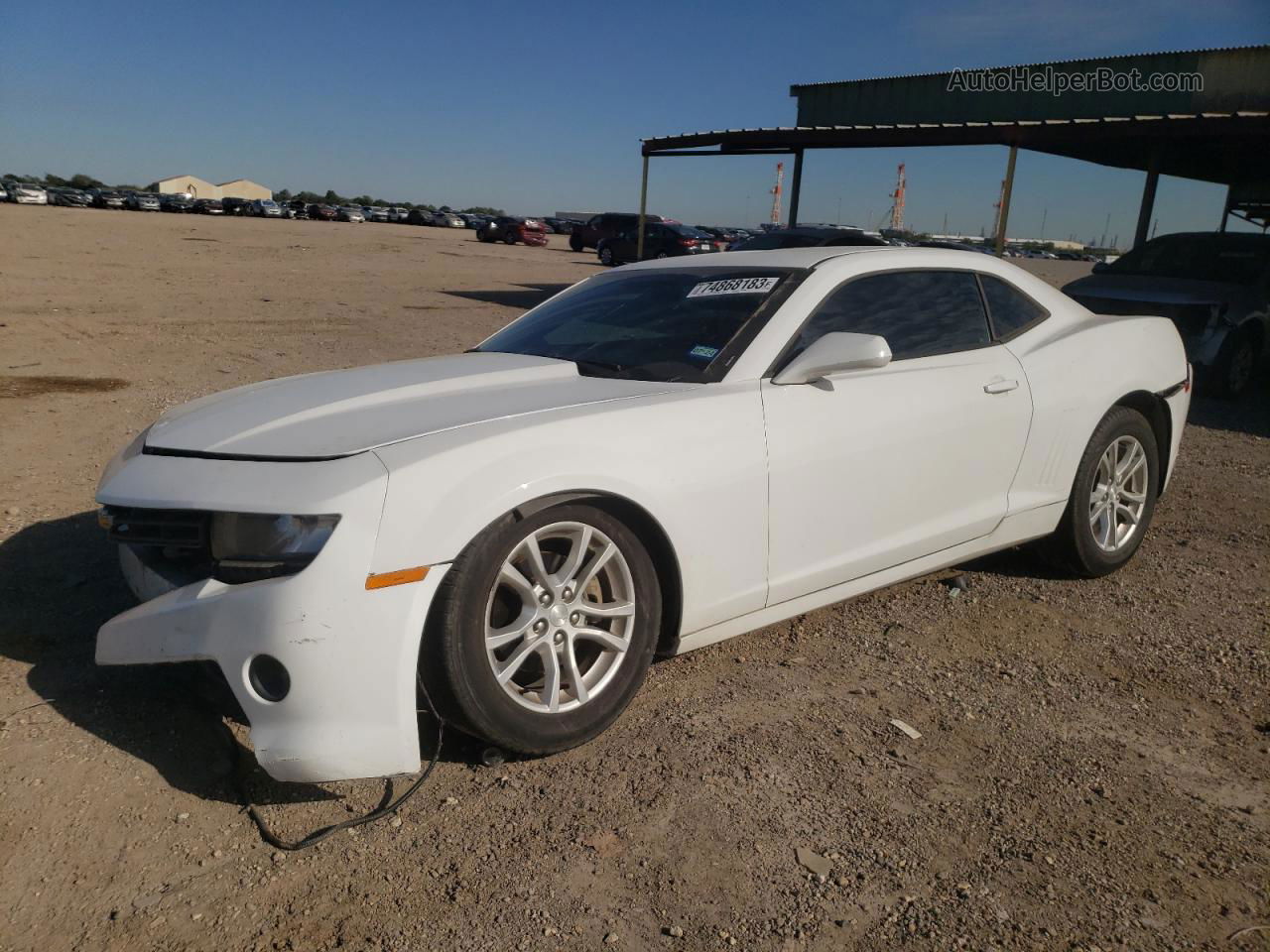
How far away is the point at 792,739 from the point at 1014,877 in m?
0.79

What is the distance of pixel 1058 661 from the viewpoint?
11.8ft

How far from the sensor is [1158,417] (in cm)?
460

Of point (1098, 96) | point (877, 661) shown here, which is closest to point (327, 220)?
point (1098, 96)

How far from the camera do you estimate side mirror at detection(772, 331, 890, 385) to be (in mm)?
3105

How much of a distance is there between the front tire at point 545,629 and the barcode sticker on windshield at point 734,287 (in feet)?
3.80

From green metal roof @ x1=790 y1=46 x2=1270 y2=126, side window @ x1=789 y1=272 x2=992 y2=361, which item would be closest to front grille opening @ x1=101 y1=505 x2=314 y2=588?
side window @ x1=789 y1=272 x2=992 y2=361

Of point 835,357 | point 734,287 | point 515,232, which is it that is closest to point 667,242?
point 515,232

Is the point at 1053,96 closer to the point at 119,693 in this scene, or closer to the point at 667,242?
the point at 667,242

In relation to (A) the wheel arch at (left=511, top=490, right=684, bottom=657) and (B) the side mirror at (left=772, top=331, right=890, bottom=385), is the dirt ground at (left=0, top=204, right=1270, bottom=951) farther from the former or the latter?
(B) the side mirror at (left=772, top=331, right=890, bottom=385)

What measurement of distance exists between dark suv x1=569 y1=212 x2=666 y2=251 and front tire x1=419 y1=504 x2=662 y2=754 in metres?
30.1

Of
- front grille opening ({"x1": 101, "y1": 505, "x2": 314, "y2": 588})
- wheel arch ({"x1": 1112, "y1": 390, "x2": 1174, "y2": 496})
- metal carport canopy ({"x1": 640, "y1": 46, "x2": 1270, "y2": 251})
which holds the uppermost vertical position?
metal carport canopy ({"x1": 640, "y1": 46, "x2": 1270, "y2": 251})

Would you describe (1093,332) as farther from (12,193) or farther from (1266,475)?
(12,193)

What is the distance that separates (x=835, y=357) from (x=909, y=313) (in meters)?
0.79

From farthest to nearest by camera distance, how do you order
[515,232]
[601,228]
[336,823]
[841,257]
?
1. [515,232]
2. [601,228]
3. [841,257]
4. [336,823]
